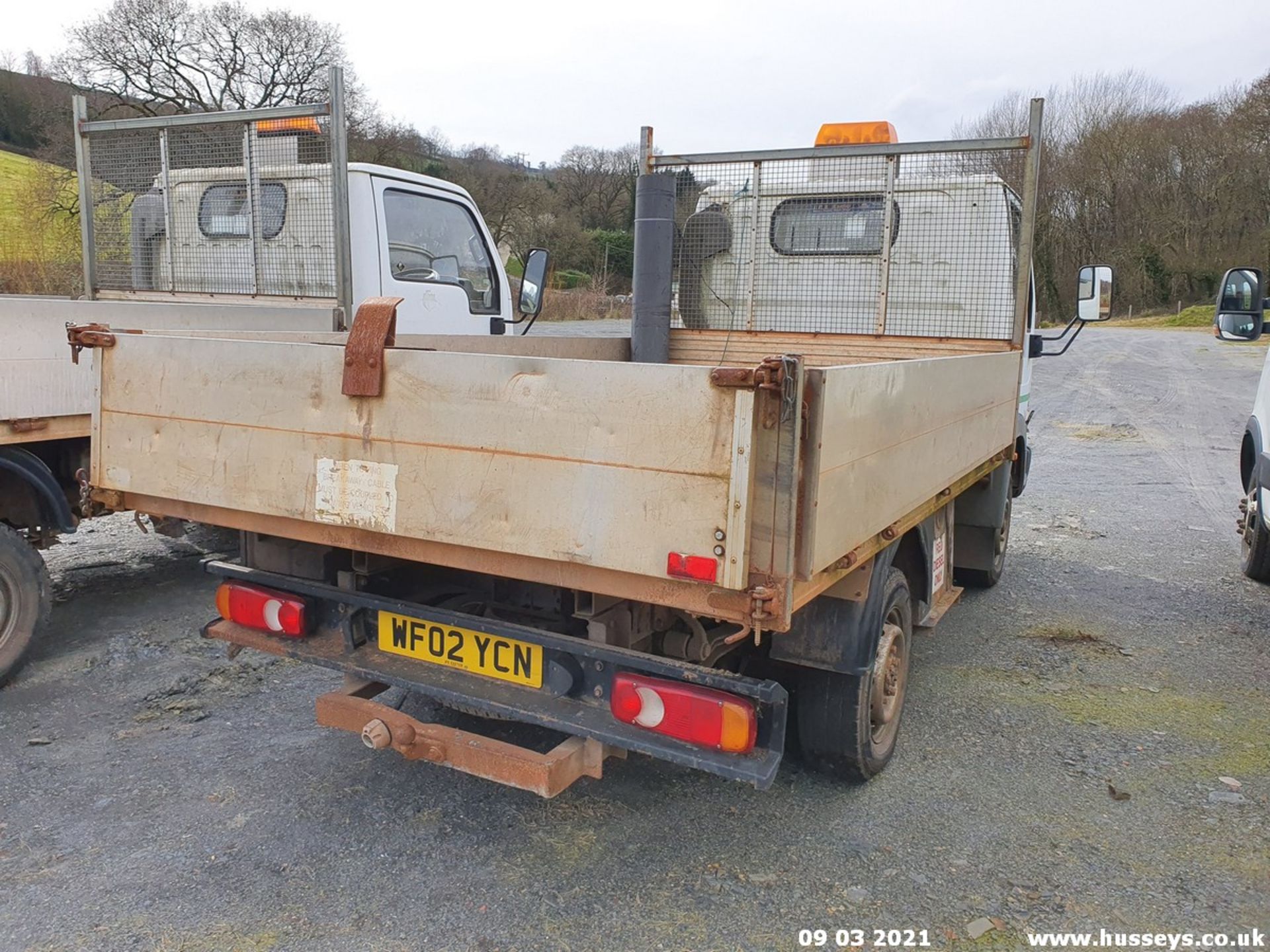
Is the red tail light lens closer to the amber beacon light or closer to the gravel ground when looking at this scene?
the gravel ground

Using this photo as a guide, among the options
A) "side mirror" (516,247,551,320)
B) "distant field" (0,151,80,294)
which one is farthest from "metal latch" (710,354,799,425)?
"distant field" (0,151,80,294)

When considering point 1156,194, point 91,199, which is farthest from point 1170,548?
point 1156,194

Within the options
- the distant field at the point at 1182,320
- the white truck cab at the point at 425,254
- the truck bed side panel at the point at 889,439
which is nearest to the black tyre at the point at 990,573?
the truck bed side panel at the point at 889,439

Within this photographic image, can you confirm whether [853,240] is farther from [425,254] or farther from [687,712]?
[687,712]

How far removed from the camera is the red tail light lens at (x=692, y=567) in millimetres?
2264

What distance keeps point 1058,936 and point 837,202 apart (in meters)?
4.13

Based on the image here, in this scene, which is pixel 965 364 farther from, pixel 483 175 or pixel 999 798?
pixel 483 175

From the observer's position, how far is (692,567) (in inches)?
90.0

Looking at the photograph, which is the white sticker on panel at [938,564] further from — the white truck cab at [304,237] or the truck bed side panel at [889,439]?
the white truck cab at [304,237]

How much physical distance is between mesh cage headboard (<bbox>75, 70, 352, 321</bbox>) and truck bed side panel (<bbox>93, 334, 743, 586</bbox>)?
2.18 metres

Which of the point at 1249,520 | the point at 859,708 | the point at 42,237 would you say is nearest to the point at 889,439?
the point at 859,708

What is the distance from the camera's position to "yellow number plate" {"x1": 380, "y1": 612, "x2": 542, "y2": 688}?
287cm

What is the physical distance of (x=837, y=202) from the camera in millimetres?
5602

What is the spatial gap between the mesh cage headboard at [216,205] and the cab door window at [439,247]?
0.44 m
